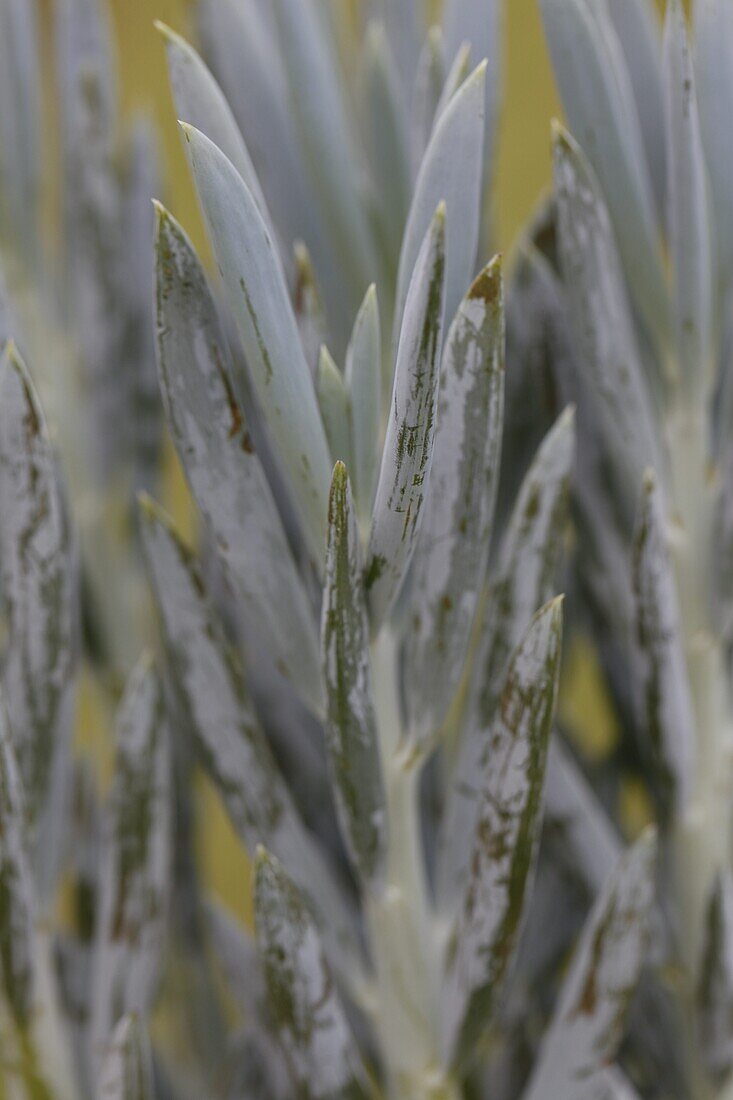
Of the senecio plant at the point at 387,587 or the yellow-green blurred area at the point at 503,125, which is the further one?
the yellow-green blurred area at the point at 503,125

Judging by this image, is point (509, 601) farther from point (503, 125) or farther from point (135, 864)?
point (503, 125)

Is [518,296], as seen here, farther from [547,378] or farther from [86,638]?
[86,638]

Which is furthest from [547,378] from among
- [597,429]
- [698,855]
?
[698,855]

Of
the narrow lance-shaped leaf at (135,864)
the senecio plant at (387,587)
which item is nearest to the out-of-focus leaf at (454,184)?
the senecio plant at (387,587)

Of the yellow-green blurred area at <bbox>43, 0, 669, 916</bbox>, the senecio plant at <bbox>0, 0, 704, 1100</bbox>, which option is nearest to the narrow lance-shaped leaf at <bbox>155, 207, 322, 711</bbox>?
the senecio plant at <bbox>0, 0, 704, 1100</bbox>

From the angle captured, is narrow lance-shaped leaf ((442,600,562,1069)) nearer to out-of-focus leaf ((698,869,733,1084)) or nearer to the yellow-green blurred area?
out-of-focus leaf ((698,869,733,1084))

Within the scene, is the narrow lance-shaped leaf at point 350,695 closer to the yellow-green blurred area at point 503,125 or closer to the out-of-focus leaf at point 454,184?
the out-of-focus leaf at point 454,184
